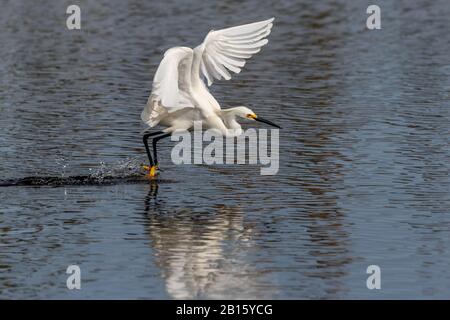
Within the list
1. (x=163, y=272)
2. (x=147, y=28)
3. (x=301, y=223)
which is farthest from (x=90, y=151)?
(x=147, y=28)

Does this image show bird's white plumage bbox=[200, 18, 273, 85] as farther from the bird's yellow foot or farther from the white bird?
the bird's yellow foot

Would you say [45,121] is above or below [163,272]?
above

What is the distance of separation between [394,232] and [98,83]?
38.8 ft

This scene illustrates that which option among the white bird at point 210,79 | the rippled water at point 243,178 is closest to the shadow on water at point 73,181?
the rippled water at point 243,178

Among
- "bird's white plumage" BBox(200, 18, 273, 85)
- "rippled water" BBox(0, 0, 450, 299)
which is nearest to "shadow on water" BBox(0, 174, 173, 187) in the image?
"rippled water" BBox(0, 0, 450, 299)

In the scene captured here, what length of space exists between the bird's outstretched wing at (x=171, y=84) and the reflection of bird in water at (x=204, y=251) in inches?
55.4

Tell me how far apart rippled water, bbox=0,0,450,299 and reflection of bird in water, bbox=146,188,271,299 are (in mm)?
30

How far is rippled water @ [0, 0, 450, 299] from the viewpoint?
12938 millimetres

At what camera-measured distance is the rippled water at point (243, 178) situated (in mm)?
12938

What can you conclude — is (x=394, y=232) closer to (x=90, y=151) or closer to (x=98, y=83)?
(x=90, y=151)

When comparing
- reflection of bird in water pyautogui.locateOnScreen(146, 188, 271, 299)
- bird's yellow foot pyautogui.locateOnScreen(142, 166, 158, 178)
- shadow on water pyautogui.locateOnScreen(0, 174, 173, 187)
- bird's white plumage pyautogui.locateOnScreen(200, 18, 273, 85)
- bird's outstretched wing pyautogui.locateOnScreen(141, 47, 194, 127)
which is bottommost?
reflection of bird in water pyautogui.locateOnScreen(146, 188, 271, 299)

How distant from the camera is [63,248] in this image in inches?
547

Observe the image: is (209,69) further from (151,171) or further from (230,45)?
(151,171)

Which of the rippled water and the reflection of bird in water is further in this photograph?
the rippled water
